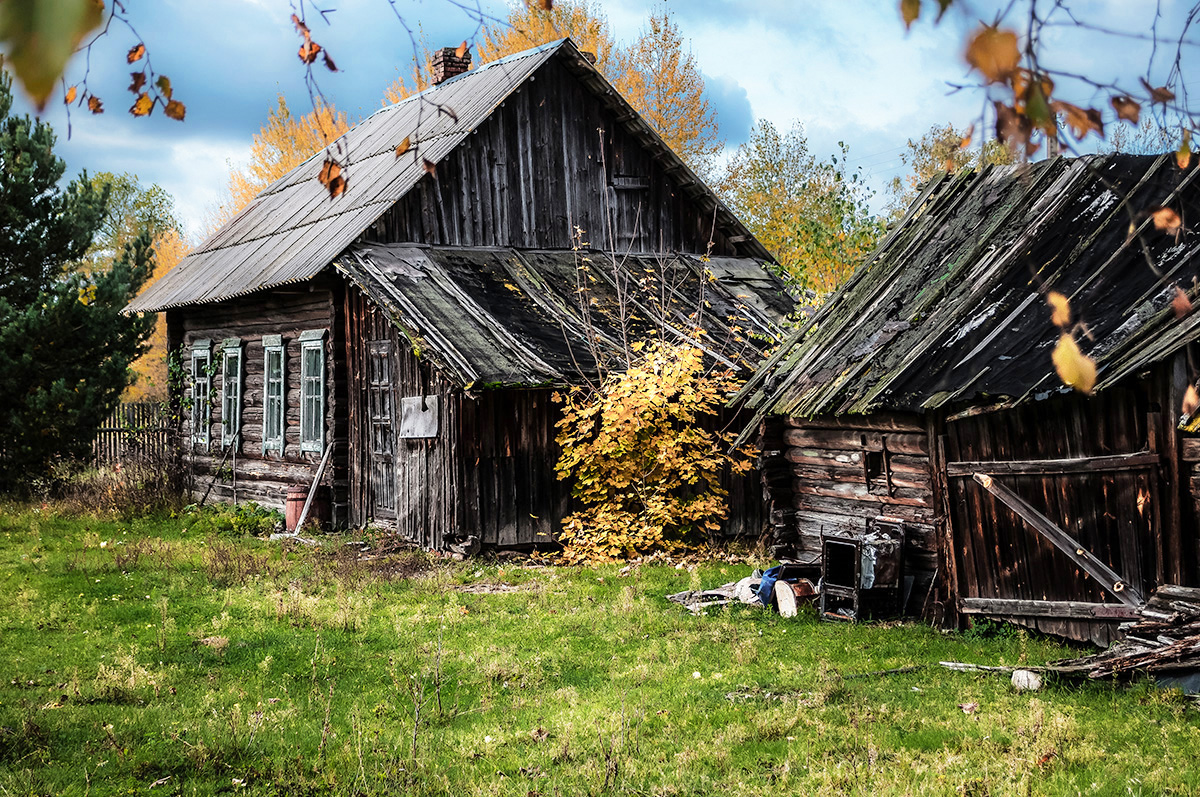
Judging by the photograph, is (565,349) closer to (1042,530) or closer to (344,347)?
(344,347)

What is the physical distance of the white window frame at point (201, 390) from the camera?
20562 mm

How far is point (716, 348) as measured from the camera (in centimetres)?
1599

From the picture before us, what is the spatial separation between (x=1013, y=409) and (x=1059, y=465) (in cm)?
62

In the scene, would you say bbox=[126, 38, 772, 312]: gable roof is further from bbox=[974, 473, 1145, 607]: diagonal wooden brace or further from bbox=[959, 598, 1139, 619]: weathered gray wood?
bbox=[959, 598, 1139, 619]: weathered gray wood

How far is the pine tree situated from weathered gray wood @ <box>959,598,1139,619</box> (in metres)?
15.7

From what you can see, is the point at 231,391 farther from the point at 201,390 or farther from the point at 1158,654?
the point at 1158,654

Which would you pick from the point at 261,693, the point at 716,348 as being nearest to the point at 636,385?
the point at 716,348

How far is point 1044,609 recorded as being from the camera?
8.62 meters

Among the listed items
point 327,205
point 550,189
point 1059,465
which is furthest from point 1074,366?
point 327,205

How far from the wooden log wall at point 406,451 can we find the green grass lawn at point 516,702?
2.65 meters

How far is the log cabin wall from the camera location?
1645 centimetres

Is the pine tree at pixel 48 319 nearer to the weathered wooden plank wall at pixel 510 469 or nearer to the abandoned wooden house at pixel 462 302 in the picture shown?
the abandoned wooden house at pixel 462 302

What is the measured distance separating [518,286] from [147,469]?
28.2 feet

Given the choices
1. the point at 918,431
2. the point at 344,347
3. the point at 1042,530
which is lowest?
the point at 1042,530
